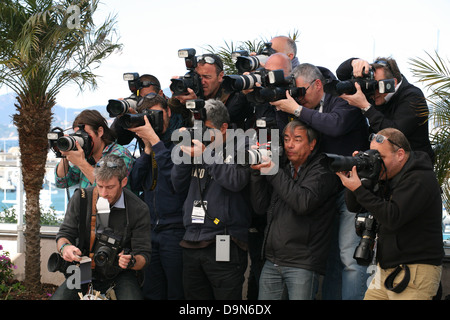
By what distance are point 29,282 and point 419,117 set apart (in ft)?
14.0

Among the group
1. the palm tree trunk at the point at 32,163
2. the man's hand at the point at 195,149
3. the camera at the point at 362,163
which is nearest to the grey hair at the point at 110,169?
the man's hand at the point at 195,149

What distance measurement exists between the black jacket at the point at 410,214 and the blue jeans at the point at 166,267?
151 centimetres

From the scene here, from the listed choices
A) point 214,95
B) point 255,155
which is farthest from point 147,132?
point 255,155

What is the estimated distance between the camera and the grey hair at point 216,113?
4082 mm

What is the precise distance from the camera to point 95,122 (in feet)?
14.8

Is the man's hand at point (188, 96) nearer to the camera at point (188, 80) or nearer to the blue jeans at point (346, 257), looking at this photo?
the camera at point (188, 80)

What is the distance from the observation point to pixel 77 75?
20.4ft

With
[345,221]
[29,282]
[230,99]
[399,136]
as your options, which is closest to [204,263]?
[345,221]

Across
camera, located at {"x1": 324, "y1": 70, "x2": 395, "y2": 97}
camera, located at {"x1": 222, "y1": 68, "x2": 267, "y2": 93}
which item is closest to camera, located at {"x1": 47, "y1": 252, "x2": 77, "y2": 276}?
camera, located at {"x1": 222, "y1": 68, "x2": 267, "y2": 93}

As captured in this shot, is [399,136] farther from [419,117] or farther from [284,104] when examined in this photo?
[284,104]

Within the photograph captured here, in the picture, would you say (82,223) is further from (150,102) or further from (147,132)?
(150,102)

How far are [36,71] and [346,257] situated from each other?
3.64 meters

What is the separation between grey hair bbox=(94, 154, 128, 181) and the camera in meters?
3.89

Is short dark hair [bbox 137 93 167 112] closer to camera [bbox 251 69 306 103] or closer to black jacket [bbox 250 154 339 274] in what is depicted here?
camera [bbox 251 69 306 103]
